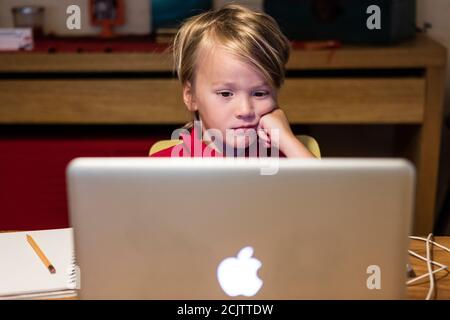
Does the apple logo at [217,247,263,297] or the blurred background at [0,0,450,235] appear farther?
the blurred background at [0,0,450,235]

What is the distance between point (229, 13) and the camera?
1504mm

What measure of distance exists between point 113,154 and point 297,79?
82 centimetres

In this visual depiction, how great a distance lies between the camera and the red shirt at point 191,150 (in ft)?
4.83

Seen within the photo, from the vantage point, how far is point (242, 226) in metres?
0.76

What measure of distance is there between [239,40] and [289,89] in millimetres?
1259

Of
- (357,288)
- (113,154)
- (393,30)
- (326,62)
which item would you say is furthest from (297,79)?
(357,288)

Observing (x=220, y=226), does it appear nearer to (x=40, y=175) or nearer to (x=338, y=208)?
(x=338, y=208)

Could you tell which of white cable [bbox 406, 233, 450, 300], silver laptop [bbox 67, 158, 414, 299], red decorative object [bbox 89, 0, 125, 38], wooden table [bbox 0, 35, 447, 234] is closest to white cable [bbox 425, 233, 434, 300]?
white cable [bbox 406, 233, 450, 300]

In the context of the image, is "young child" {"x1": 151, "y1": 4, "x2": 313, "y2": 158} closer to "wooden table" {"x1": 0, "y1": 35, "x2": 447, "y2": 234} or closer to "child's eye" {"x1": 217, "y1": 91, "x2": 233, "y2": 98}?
"child's eye" {"x1": 217, "y1": 91, "x2": 233, "y2": 98}

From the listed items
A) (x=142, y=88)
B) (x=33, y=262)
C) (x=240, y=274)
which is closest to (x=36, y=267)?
(x=33, y=262)

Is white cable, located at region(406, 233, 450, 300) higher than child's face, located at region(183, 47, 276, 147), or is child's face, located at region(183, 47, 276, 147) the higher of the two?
child's face, located at region(183, 47, 276, 147)

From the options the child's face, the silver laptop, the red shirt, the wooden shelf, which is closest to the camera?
the silver laptop

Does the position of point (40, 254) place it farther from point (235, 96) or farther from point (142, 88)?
point (142, 88)

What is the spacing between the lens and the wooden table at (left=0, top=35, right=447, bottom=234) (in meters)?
2.63
